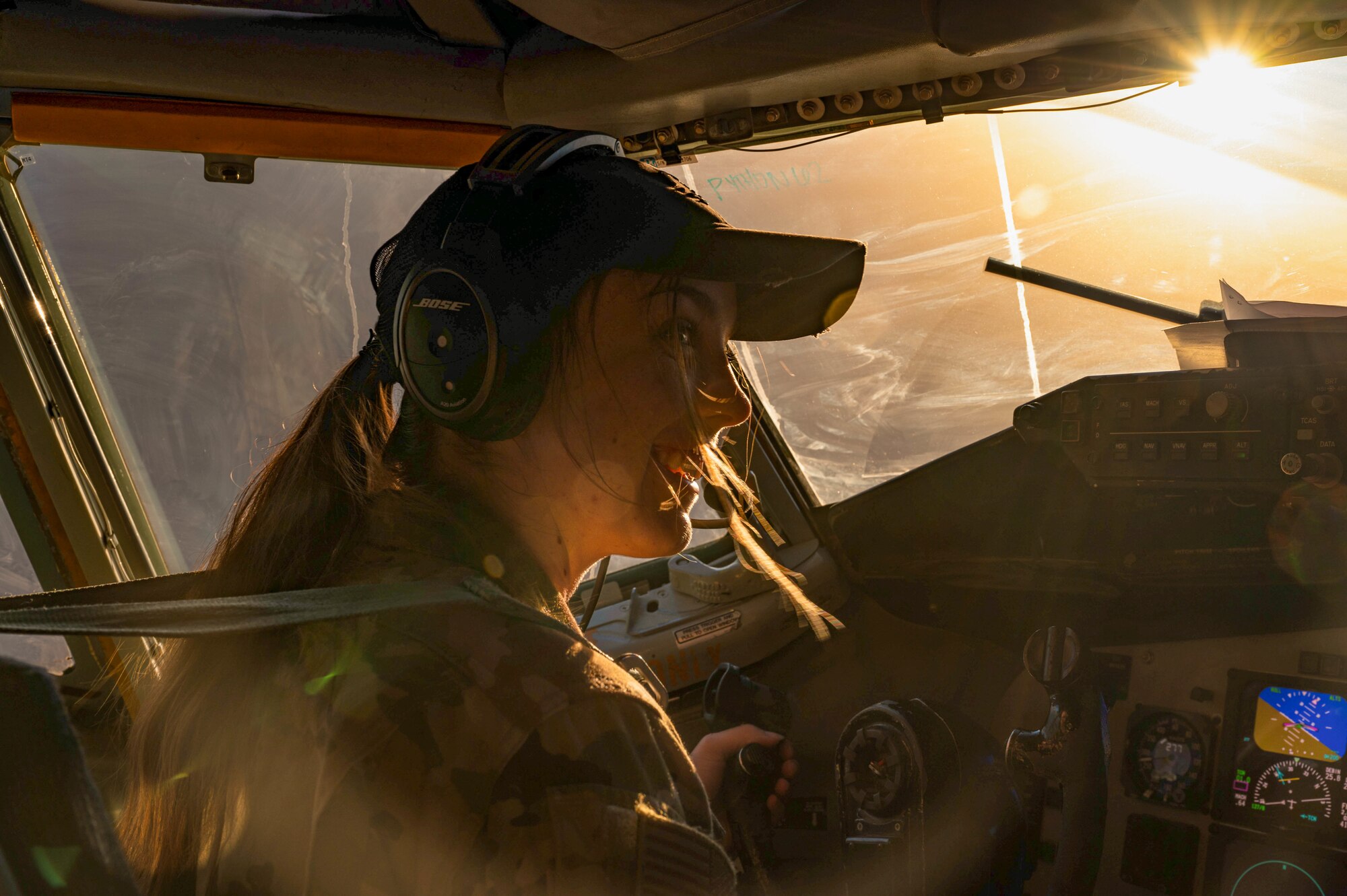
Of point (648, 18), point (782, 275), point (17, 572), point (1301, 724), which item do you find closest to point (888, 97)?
point (648, 18)

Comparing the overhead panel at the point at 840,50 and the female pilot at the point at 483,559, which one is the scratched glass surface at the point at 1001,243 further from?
the female pilot at the point at 483,559

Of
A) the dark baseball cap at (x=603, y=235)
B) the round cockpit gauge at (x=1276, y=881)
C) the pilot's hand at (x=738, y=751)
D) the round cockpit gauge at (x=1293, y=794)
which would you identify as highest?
the dark baseball cap at (x=603, y=235)

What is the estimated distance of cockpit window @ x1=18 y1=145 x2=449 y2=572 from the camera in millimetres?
2432

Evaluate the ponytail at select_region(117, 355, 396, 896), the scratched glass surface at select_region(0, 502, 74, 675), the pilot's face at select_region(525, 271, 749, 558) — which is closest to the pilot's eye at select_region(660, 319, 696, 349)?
the pilot's face at select_region(525, 271, 749, 558)

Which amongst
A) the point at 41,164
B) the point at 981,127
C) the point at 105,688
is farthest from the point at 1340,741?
the point at 41,164

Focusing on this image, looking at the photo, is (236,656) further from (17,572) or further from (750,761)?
(17,572)

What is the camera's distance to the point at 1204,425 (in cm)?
169

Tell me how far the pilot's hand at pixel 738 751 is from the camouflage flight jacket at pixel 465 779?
1.00 metres

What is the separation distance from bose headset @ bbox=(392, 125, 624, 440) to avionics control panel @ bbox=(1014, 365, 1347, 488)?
1303mm

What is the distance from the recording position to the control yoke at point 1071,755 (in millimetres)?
1758

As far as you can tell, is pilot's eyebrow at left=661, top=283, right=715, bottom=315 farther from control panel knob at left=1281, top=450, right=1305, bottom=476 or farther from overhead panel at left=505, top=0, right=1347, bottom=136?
control panel knob at left=1281, top=450, right=1305, bottom=476

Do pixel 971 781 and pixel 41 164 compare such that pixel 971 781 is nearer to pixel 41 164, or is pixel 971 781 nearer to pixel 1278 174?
pixel 1278 174

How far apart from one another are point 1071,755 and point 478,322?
1.43m

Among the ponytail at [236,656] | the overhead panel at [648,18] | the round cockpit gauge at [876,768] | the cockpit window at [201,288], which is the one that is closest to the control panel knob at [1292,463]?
the round cockpit gauge at [876,768]
